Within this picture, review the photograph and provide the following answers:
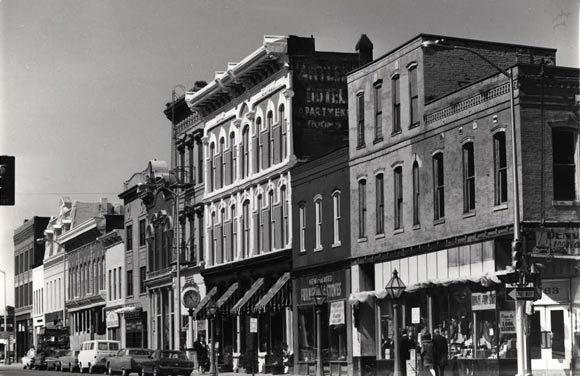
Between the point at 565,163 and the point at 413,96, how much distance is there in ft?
25.6

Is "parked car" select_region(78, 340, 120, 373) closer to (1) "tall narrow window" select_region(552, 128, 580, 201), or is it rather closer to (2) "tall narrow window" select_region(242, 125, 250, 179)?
(2) "tall narrow window" select_region(242, 125, 250, 179)

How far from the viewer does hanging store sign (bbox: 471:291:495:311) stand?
36688 millimetres

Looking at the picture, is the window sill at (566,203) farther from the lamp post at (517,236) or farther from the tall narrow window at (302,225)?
the tall narrow window at (302,225)

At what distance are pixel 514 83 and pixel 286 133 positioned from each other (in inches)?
740

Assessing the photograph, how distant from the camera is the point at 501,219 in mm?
36375

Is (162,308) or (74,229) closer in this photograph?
(162,308)

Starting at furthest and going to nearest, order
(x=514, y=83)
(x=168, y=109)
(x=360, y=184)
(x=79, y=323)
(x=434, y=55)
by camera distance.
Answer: (x=79, y=323) → (x=168, y=109) → (x=360, y=184) → (x=434, y=55) → (x=514, y=83)

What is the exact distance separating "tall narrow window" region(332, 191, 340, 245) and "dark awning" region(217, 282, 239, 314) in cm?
1141

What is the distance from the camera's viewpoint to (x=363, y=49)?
182ft

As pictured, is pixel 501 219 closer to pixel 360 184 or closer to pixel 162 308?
pixel 360 184

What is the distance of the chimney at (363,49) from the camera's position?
181ft

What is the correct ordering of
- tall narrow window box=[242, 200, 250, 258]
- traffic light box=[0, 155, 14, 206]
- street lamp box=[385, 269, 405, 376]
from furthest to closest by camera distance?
tall narrow window box=[242, 200, 250, 258] → street lamp box=[385, 269, 405, 376] → traffic light box=[0, 155, 14, 206]

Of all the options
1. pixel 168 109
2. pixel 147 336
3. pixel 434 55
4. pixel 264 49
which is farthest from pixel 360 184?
pixel 147 336

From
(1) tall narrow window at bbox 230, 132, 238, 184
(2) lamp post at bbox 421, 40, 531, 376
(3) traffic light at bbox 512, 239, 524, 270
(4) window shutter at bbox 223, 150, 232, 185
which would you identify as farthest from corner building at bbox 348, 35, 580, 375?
(4) window shutter at bbox 223, 150, 232, 185
